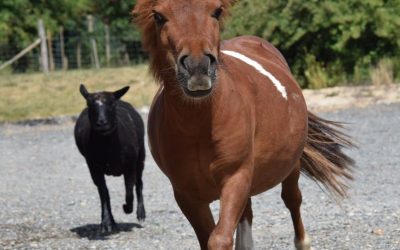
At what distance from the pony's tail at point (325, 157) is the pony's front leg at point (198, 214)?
6.75 feet

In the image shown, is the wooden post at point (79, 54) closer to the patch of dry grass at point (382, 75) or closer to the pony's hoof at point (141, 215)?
the patch of dry grass at point (382, 75)

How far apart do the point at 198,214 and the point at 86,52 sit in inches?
1417

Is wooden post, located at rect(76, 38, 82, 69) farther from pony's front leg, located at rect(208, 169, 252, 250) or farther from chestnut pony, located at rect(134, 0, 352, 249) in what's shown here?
pony's front leg, located at rect(208, 169, 252, 250)

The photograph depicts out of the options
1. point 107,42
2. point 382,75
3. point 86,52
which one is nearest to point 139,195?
point 382,75

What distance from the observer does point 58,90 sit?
93.6ft

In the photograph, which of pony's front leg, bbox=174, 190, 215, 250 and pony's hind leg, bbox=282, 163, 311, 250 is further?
pony's hind leg, bbox=282, 163, 311, 250

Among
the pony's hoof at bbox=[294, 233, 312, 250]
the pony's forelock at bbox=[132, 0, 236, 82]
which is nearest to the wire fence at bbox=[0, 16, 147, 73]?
the pony's hoof at bbox=[294, 233, 312, 250]

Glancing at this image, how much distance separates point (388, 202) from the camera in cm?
982

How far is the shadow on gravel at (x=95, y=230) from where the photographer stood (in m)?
9.26

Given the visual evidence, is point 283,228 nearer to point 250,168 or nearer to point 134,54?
point 250,168

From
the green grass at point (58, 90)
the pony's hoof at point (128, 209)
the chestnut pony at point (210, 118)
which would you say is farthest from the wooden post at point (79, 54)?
the chestnut pony at point (210, 118)

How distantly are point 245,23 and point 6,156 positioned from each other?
939cm

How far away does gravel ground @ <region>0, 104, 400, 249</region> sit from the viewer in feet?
27.1

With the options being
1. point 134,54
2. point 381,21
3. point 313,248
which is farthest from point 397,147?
point 134,54
